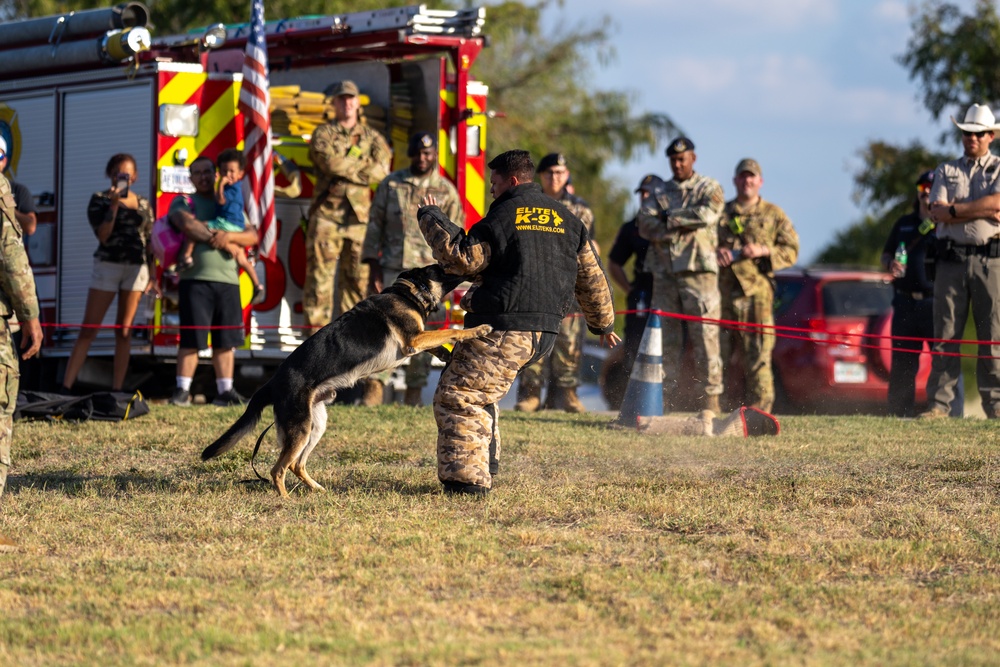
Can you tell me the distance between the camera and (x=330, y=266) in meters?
11.5

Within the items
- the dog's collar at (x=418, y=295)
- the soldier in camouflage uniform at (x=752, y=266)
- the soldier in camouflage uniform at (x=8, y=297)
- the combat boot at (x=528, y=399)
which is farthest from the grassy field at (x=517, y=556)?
the combat boot at (x=528, y=399)

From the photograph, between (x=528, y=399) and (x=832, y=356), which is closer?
(x=528, y=399)

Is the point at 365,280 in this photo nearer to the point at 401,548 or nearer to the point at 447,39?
the point at 447,39

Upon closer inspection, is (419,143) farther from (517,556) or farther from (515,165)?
(517,556)

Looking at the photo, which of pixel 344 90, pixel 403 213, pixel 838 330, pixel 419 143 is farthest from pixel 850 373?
pixel 344 90

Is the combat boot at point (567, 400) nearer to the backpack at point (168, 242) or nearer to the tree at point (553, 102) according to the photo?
the backpack at point (168, 242)

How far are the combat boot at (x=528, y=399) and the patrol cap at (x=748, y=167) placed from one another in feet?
8.48

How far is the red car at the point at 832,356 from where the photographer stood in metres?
11.8

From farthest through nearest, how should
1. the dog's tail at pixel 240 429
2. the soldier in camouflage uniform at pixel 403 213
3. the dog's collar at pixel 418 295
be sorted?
1. the soldier in camouflage uniform at pixel 403 213
2. the dog's collar at pixel 418 295
3. the dog's tail at pixel 240 429

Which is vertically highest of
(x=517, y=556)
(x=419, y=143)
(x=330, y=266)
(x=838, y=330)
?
(x=419, y=143)

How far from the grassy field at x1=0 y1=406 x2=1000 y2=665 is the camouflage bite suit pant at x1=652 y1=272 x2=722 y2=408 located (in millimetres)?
1845

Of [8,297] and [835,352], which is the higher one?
[8,297]

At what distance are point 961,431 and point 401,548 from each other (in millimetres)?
5076

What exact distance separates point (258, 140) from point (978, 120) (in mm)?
5849
